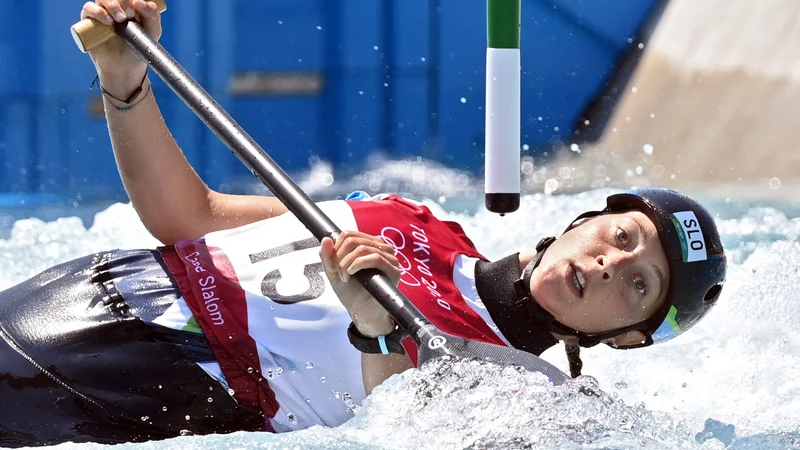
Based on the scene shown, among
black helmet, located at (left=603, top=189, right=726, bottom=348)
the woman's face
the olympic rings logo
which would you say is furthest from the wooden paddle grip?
black helmet, located at (left=603, top=189, right=726, bottom=348)

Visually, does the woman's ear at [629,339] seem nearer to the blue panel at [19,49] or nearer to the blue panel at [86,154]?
the blue panel at [86,154]

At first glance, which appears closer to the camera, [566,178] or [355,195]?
[355,195]

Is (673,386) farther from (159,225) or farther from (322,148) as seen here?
(322,148)

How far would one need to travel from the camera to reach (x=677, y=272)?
186 centimetres

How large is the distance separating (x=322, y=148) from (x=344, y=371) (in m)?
2.35

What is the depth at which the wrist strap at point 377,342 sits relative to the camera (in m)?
1.65

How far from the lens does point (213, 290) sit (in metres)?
1.82

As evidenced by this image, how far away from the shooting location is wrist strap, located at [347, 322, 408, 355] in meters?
1.65

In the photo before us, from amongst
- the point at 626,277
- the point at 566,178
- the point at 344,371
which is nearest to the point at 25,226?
the point at 566,178

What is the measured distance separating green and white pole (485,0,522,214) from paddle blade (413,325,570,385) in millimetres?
543

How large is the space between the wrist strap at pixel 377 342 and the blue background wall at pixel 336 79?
2.41 m

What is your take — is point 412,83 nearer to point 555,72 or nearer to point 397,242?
point 555,72

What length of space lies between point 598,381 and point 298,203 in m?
0.91

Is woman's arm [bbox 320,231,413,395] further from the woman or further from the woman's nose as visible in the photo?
the woman's nose
